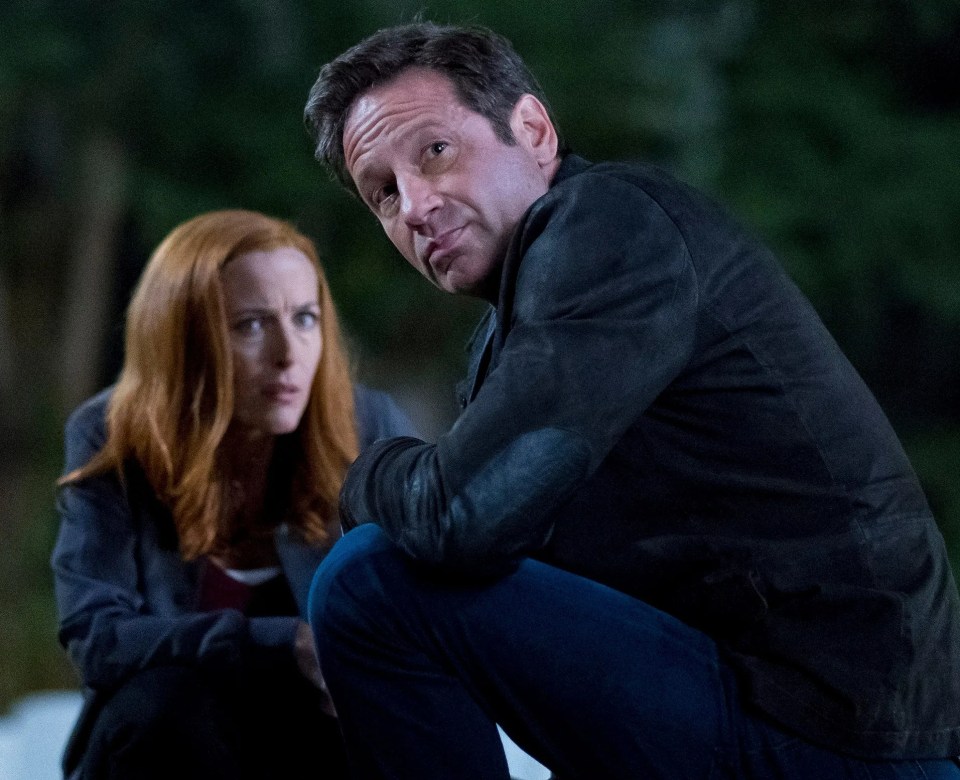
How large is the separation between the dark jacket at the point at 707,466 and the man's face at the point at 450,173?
12cm

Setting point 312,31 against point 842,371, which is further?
point 312,31

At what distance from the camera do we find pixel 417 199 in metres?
1.63

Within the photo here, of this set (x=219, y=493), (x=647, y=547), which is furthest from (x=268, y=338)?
(x=647, y=547)

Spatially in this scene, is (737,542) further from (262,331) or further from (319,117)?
(262,331)

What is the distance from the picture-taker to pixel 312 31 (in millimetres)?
5379

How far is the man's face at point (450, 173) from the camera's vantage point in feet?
5.34

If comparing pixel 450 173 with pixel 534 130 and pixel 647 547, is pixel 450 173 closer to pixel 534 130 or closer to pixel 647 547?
pixel 534 130

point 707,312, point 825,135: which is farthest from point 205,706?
point 825,135

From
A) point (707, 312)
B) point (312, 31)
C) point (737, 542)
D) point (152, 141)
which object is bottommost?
point (737, 542)

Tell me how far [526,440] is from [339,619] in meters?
0.30

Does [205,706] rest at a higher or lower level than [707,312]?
lower

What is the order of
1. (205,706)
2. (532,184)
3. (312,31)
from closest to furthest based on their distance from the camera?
(532,184), (205,706), (312,31)

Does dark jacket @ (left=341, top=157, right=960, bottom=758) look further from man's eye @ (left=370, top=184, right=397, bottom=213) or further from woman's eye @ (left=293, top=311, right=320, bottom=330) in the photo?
woman's eye @ (left=293, top=311, right=320, bottom=330)

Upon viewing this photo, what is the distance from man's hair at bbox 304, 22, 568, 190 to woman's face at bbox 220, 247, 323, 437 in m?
0.57
